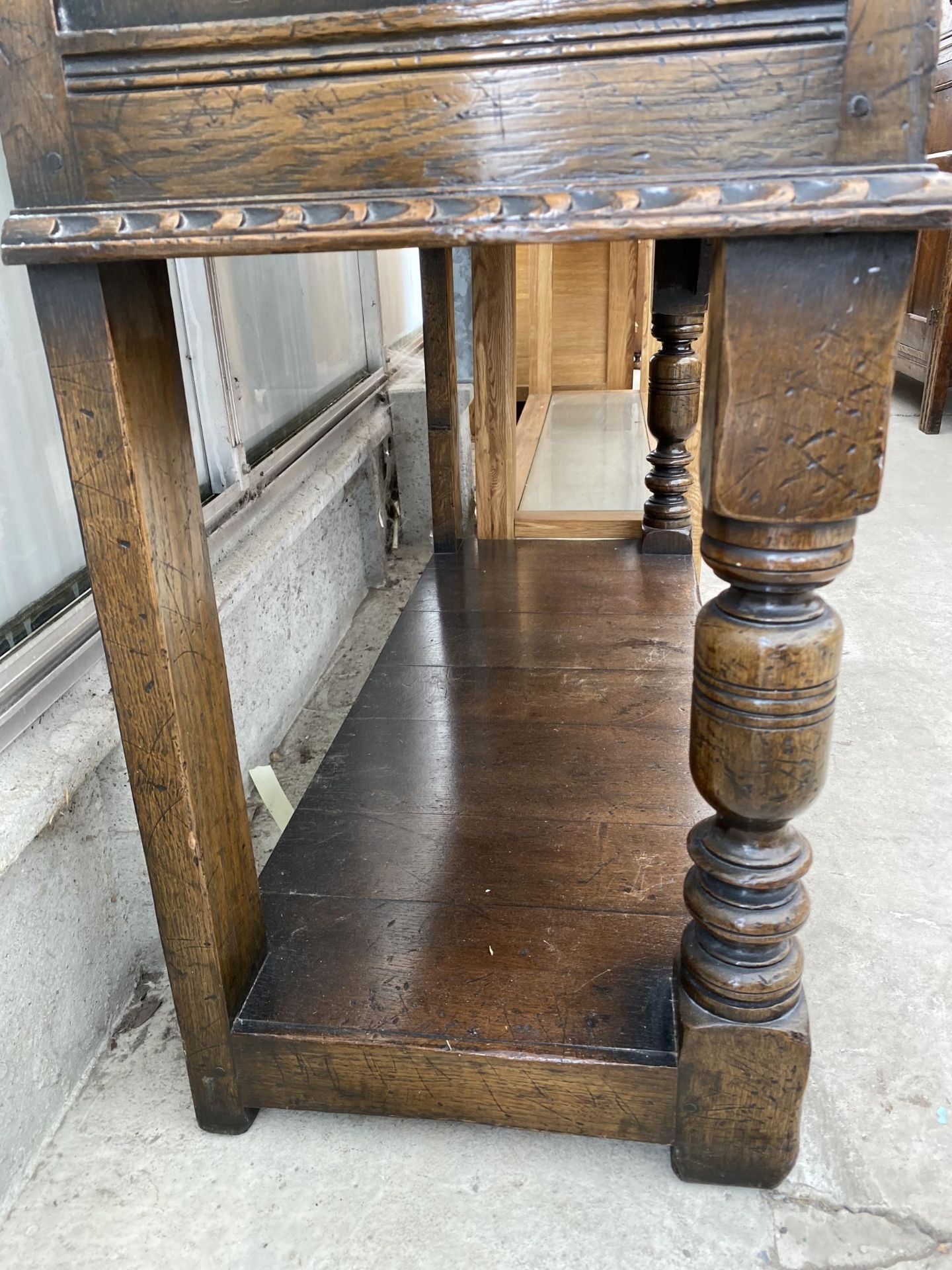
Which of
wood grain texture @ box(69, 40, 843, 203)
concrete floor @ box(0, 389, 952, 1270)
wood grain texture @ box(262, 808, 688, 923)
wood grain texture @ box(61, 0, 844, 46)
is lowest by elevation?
concrete floor @ box(0, 389, 952, 1270)

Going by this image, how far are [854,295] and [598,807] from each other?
0.80 m

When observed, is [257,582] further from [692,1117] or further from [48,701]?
[692,1117]

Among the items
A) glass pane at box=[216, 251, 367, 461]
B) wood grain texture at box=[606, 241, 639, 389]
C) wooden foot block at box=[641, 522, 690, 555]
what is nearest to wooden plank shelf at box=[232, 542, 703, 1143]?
wooden foot block at box=[641, 522, 690, 555]

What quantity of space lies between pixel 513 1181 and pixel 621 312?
3.83m

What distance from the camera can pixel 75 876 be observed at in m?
1.15

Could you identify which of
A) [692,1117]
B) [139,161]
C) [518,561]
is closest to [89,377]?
[139,161]

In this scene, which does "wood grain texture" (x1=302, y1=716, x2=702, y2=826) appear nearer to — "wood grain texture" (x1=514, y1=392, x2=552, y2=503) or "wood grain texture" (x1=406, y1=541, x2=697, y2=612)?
"wood grain texture" (x1=406, y1=541, x2=697, y2=612)

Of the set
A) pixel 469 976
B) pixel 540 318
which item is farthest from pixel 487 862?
pixel 540 318

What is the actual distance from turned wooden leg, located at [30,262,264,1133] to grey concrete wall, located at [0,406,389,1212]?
0.17 m

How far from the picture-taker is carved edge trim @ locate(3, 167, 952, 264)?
0.62 m

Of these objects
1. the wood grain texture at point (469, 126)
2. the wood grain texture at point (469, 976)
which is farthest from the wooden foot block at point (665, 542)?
the wood grain texture at point (469, 126)

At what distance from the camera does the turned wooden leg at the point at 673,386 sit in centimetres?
192

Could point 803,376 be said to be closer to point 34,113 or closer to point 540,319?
point 34,113

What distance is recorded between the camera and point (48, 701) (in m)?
1.15
